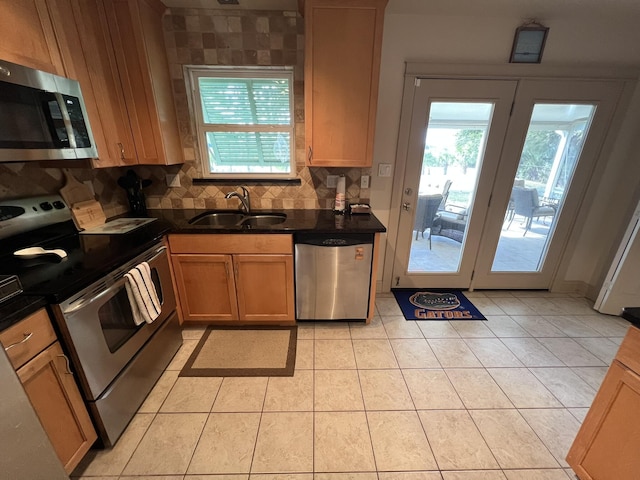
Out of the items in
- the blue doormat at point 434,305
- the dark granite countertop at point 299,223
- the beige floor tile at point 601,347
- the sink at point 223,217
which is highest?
the dark granite countertop at point 299,223

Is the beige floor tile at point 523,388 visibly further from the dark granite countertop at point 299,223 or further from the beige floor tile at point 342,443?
the dark granite countertop at point 299,223

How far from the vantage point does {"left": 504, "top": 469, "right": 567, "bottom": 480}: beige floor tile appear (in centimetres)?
125

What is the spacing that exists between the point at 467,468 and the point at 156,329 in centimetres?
197

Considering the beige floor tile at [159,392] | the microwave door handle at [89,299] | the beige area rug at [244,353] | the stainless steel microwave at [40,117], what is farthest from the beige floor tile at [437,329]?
the stainless steel microwave at [40,117]

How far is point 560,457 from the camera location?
1335 mm

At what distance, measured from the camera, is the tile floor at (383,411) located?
1.29 m

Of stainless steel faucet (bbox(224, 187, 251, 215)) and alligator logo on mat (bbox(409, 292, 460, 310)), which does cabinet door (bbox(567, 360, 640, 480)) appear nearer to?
alligator logo on mat (bbox(409, 292, 460, 310))

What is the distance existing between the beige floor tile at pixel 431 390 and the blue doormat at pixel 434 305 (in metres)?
0.66

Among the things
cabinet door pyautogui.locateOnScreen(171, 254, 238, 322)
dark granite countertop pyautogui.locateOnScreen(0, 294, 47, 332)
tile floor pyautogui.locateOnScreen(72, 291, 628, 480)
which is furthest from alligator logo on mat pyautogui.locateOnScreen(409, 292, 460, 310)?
dark granite countertop pyautogui.locateOnScreen(0, 294, 47, 332)

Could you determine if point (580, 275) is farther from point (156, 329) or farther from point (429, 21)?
point (156, 329)

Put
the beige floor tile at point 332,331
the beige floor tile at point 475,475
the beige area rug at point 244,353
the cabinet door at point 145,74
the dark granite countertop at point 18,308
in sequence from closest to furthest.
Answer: the dark granite countertop at point 18,308 < the beige floor tile at point 475,475 < the cabinet door at point 145,74 < the beige area rug at point 244,353 < the beige floor tile at point 332,331

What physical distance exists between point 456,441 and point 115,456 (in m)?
1.80

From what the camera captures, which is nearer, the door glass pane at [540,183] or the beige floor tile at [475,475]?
the beige floor tile at [475,475]

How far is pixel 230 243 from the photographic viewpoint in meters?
1.97
